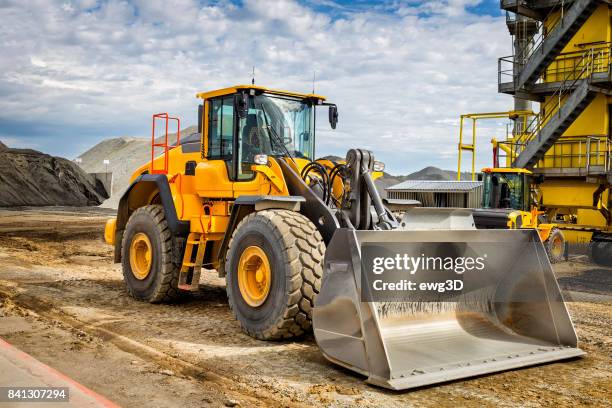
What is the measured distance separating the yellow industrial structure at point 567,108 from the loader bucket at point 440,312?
47.4ft

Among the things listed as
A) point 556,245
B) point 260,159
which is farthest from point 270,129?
point 556,245

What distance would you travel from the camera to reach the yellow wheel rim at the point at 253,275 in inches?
260

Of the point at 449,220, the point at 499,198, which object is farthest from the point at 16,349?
the point at 499,198

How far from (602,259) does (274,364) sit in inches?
508

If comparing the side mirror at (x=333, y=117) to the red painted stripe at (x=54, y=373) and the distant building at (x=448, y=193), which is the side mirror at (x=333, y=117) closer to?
the red painted stripe at (x=54, y=373)

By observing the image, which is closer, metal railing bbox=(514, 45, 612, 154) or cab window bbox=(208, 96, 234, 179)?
cab window bbox=(208, 96, 234, 179)

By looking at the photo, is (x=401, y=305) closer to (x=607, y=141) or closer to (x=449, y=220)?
(x=449, y=220)

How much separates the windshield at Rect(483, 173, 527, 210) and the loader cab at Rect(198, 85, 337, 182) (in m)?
9.81

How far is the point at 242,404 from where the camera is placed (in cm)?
469

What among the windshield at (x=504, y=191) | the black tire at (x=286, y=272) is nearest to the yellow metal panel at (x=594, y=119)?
the windshield at (x=504, y=191)

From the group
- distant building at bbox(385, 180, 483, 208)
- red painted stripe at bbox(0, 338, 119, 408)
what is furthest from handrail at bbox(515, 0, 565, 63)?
red painted stripe at bbox(0, 338, 119, 408)

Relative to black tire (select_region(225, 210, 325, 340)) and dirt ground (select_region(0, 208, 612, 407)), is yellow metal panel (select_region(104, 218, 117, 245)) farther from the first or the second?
black tire (select_region(225, 210, 325, 340))

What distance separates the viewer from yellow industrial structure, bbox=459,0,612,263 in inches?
814

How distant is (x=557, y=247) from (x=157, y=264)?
1137 centimetres
